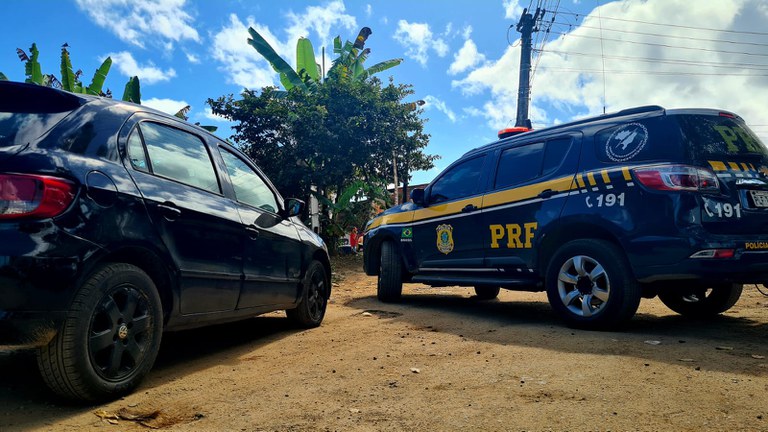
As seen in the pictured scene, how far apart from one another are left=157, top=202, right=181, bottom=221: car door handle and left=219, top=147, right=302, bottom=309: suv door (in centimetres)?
73

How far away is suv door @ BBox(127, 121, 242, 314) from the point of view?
2934 millimetres

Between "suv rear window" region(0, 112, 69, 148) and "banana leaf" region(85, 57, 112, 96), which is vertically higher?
"banana leaf" region(85, 57, 112, 96)

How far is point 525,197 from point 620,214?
1.03 meters

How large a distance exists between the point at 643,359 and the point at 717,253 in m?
1.09

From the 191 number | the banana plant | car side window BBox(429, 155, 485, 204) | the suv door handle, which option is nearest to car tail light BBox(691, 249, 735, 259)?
the 191 number

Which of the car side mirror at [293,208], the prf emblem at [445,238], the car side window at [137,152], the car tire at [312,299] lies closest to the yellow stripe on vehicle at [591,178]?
the prf emblem at [445,238]

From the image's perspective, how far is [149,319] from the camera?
2.77m

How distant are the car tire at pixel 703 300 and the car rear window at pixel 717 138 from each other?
4.48ft

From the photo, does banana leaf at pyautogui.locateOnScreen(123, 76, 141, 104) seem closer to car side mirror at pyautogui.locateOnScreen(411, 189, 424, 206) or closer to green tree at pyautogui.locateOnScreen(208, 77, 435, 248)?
green tree at pyautogui.locateOnScreen(208, 77, 435, 248)

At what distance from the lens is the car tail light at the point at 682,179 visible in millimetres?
3768

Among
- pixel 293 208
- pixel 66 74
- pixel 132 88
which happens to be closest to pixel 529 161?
pixel 293 208

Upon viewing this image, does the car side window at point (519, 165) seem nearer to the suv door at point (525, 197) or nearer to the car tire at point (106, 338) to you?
the suv door at point (525, 197)

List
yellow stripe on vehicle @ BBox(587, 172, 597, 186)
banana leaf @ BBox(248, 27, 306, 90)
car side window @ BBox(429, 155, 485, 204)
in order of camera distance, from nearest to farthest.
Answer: yellow stripe on vehicle @ BBox(587, 172, 597, 186) → car side window @ BBox(429, 155, 485, 204) → banana leaf @ BBox(248, 27, 306, 90)

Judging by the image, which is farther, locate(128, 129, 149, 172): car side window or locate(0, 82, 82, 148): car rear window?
locate(128, 129, 149, 172): car side window
